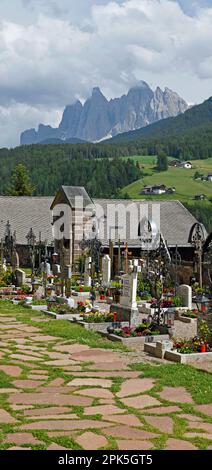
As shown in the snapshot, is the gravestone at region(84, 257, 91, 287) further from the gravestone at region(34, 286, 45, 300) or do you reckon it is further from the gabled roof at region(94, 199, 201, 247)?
the gabled roof at region(94, 199, 201, 247)

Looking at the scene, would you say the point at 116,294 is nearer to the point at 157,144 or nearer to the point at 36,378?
the point at 36,378

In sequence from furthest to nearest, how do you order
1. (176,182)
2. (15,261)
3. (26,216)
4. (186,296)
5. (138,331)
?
(176,182), (26,216), (15,261), (186,296), (138,331)

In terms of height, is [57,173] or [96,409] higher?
[57,173]

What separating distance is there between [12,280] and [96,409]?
2147 centimetres

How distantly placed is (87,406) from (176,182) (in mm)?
98666

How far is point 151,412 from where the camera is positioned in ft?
29.3

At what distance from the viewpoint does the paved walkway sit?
296 inches

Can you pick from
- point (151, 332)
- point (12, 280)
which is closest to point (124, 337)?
point (151, 332)

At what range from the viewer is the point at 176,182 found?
106m

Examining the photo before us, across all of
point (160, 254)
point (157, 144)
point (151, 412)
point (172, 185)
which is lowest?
point (151, 412)

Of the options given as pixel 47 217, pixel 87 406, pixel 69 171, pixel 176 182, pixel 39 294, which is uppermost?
pixel 69 171

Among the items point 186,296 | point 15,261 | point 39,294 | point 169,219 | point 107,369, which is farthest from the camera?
point 169,219

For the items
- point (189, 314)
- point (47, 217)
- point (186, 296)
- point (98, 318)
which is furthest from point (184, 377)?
point (47, 217)

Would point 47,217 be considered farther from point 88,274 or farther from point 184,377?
point 184,377
